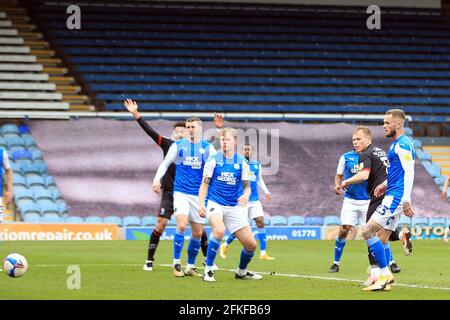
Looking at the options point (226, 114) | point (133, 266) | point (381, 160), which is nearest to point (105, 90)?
point (226, 114)

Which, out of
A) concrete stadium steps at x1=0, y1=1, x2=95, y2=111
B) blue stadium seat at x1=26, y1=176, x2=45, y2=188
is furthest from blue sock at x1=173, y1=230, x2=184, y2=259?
concrete stadium steps at x1=0, y1=1, x2=95, y2=111

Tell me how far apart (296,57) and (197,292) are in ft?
96.5

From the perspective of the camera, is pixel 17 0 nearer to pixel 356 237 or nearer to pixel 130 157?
pixel 130 157

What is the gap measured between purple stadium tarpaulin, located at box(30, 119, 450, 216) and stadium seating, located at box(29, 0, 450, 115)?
4.39m

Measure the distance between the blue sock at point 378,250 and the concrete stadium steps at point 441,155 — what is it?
24.4 meters

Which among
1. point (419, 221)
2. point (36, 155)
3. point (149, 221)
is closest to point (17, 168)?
point (36, 155)

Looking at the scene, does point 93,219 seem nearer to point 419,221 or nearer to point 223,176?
point 419,221

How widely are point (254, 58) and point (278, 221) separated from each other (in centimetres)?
1098

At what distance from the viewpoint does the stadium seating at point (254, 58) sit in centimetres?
3825

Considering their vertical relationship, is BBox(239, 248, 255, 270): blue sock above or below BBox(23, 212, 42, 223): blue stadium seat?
below

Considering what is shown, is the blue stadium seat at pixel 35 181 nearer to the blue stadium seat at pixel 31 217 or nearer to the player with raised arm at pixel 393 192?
the blue stadium seat at pixel 31 217

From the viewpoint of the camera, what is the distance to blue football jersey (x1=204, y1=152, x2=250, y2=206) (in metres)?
14.2

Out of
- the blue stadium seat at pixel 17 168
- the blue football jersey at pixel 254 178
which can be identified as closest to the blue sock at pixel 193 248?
the blue football jersey at pixel 254 178

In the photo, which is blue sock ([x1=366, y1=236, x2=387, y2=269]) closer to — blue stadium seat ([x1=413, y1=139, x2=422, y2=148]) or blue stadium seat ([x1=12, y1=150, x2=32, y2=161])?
blue stadium seat ([x1=12, y1=150, x2=32, y2=161])
